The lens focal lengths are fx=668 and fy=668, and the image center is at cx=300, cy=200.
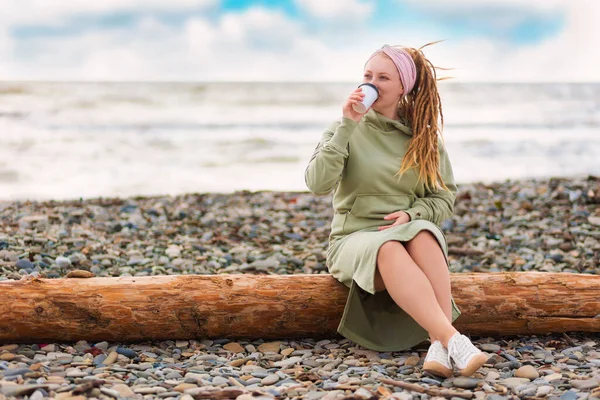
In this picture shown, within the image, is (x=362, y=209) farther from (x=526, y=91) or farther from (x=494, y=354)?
(x=526, y=91)

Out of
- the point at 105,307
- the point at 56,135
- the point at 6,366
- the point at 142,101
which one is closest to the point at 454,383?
the point at 105,307

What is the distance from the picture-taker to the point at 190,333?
160 inches

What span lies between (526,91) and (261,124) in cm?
1610

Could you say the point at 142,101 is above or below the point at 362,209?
above

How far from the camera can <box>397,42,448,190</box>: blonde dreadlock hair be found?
13.2 feet

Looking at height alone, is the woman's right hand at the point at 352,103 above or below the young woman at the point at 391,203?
above

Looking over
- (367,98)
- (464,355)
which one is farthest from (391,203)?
(464,355)

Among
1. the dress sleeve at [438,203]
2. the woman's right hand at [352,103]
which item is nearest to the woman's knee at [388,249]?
the dress sleeve at [438,203]

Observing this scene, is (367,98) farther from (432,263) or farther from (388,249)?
(432,263)

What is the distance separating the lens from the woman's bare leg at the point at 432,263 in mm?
3613

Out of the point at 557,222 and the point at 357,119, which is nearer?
the point at 357,119

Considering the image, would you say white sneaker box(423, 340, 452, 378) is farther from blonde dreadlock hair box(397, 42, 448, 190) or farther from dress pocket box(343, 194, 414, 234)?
blonde dreadlock hair box(397, 42, 448, 190)

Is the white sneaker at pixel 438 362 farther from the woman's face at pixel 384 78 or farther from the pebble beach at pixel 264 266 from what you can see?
the woman's face at pixel 384 78

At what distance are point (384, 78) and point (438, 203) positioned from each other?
83 cm
